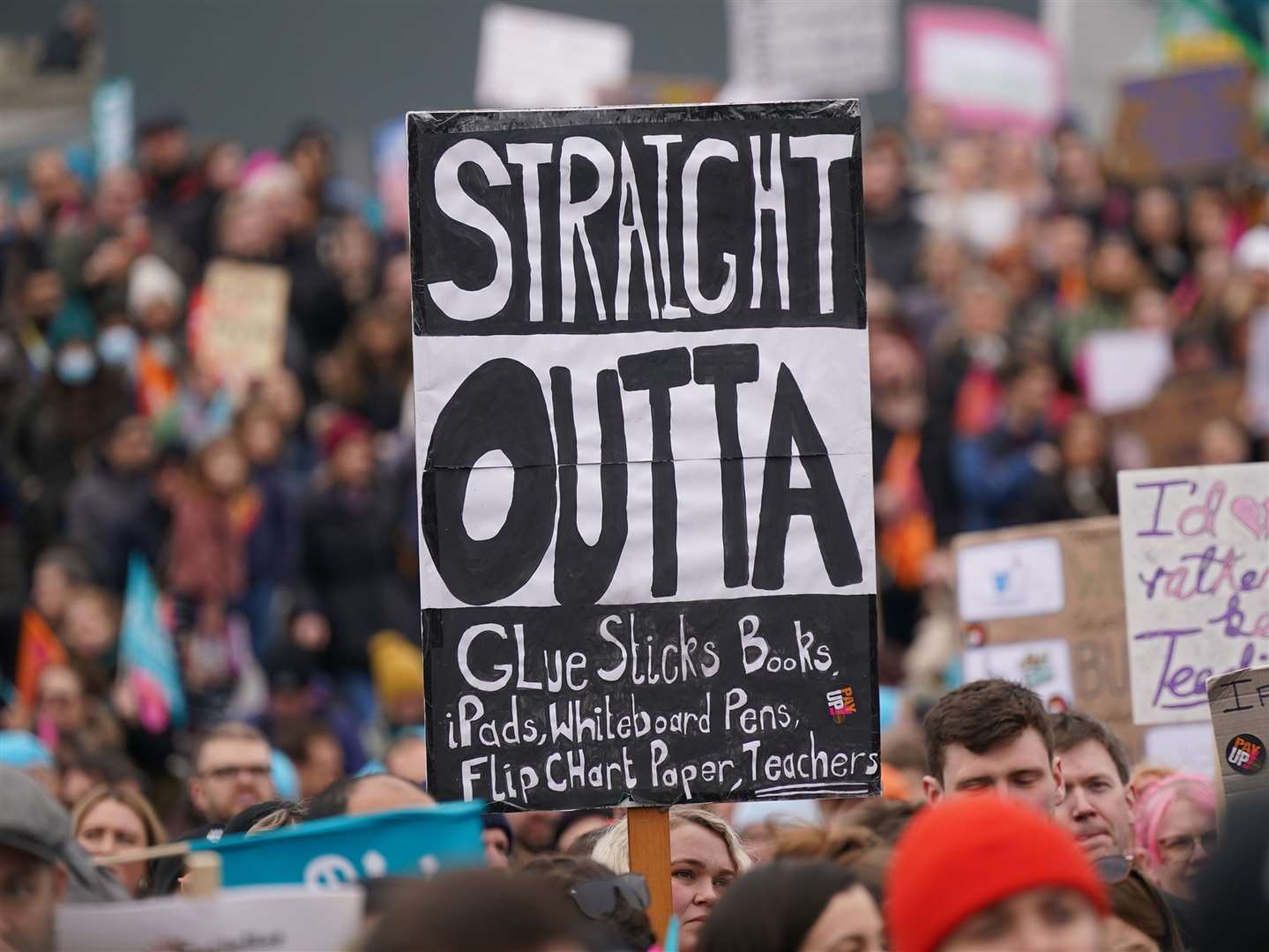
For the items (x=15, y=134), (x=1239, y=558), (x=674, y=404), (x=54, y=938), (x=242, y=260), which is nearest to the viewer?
(x=54, y=938)

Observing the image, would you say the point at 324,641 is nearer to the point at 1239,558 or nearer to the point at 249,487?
the point at 249,487

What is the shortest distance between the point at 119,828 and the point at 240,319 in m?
7.77

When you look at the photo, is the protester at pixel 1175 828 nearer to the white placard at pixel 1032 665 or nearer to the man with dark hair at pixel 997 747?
the man with dark hair at pixel 997 747

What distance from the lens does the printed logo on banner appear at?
17.4 ft

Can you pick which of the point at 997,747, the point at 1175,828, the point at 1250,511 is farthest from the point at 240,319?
the point at 997,747

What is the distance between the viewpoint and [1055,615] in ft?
25.9

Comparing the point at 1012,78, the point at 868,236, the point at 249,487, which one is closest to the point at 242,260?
the point at 249,487

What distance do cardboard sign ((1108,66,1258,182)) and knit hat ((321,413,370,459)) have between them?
18.8ft

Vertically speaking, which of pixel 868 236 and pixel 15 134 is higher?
pixel 15 134

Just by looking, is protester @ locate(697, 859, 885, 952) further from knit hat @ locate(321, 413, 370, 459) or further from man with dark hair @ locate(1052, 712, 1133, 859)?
knit hat @ locate(321, 413, 370, 459)

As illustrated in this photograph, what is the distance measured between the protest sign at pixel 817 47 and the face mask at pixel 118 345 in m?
6.25

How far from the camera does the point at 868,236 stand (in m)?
15.5

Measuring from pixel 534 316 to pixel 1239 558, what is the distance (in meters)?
2.60

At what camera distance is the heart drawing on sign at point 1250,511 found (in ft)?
22.9
